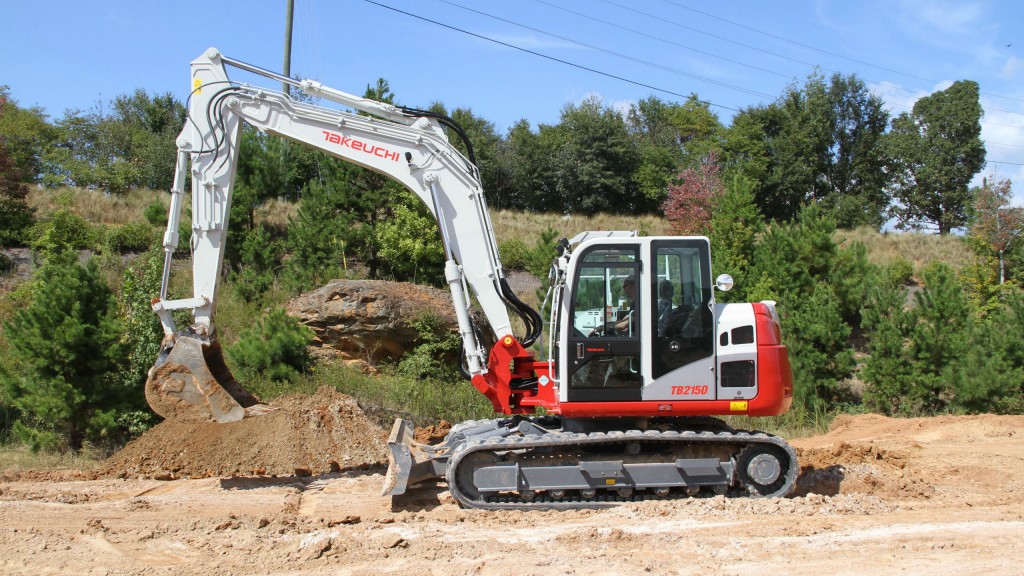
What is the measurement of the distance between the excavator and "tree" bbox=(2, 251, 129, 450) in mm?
3843

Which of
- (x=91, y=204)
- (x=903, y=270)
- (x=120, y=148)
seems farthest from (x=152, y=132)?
(x=903, y=270)

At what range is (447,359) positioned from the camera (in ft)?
53.5

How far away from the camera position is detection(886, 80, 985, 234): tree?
4259 cm

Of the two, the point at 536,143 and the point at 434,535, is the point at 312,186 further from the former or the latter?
the point at 536,143

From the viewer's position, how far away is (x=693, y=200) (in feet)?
93.1

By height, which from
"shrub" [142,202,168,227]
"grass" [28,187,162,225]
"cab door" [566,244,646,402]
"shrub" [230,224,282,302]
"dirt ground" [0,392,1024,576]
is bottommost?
"dirt ground" [0,392,1024,576]

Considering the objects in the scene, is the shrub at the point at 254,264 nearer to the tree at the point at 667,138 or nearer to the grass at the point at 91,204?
the grass at the point at 91,204

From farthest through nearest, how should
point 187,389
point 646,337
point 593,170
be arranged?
point 593,170 < point 187,389 < point 646,337

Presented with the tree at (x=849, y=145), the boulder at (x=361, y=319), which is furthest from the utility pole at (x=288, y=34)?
the tree at (x=849, y=145)

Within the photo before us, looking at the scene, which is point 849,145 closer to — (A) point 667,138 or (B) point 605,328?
(A) point 667,138

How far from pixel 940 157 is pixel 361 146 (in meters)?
42.8

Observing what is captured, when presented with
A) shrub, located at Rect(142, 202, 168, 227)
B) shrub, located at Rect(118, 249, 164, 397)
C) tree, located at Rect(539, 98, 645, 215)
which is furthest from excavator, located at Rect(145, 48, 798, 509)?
tree, located at Rect(539, 98, 645, 215)

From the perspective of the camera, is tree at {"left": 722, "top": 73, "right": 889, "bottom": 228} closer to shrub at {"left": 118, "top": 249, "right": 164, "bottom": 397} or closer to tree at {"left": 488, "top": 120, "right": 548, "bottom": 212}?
tree at {"left": 488, "top": 120, "right": 548, "bottom": 212}

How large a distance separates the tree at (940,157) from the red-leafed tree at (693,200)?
16.9m
